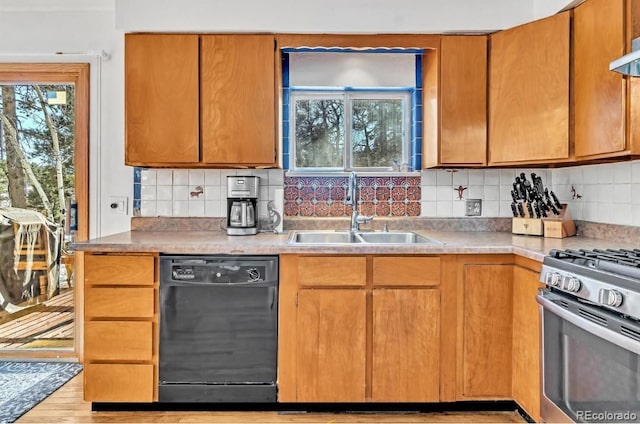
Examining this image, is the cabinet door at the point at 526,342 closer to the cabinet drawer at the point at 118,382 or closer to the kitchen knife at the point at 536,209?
the kitchen knife at the point at 536,209

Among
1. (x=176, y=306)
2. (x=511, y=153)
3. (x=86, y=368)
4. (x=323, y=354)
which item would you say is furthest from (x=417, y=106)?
(x=86, y=368)

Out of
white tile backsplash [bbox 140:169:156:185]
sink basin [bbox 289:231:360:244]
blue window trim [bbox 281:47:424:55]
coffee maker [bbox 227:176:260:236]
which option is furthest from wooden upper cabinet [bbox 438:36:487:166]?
white tile backsplash [bbox 140:169:156:185]

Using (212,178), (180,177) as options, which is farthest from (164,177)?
(212,178)

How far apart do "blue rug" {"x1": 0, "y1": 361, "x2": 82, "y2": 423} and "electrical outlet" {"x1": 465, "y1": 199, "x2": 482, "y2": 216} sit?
2.58 meters

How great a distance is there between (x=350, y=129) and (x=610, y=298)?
1877 mm

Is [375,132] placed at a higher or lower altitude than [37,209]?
higher

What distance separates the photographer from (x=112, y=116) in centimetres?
278

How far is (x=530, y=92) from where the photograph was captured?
2.29 m

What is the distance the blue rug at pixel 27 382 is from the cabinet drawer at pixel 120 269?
2.45ft

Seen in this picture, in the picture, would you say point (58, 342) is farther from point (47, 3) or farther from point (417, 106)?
point (417, 106)

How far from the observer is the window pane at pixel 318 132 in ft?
9.50

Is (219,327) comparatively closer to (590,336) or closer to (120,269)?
(120,269)

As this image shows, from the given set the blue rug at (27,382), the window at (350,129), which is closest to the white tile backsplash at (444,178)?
the window at (350,129)

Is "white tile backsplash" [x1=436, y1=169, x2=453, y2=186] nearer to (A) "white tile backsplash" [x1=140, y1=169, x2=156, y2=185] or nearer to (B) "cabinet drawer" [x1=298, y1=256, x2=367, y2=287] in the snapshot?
(B) "cabinet drawer" [x1=298, y1=256, x2=367, y2=287]
